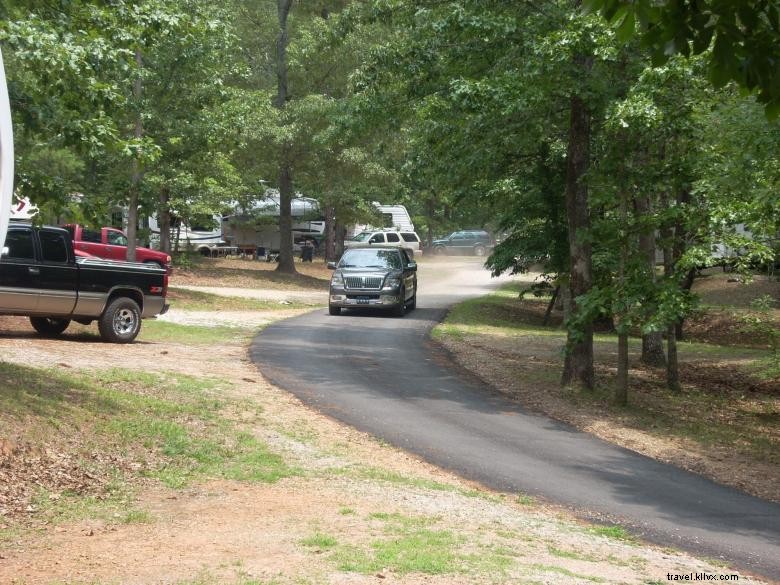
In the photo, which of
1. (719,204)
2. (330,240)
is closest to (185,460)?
(719,204)

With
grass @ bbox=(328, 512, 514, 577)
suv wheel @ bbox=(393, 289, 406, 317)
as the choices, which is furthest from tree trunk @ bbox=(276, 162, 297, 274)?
grass @ bbox=(328, 512, 514, 577)

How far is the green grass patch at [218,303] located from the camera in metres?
28.0

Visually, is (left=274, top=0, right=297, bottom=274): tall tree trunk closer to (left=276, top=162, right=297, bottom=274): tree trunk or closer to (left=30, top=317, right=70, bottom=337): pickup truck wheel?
(left=276, top=162, right=297, bottom=274): tree trunk

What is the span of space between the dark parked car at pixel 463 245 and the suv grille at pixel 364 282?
1706 inches

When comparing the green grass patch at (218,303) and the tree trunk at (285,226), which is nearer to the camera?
the green grass patch at (218,303)

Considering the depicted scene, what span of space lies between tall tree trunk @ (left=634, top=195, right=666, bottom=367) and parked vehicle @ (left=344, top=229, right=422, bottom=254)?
35.8m

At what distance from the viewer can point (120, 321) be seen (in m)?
17.4

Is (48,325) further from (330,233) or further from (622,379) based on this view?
(330,233)

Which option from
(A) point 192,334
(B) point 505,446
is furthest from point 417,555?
(A) point 192,334

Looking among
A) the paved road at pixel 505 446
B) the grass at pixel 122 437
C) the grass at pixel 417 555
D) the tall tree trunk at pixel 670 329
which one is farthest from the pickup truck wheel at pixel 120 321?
the grass at pixel 417 555

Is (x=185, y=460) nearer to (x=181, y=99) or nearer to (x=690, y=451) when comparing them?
(x=690, y=451)

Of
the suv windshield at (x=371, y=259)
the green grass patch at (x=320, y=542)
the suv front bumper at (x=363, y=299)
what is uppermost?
the suv windshield at (x=371, y=259)

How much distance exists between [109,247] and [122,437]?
2382 cm

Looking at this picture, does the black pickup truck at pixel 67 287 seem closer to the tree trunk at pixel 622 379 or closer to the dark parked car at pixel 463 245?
the tree trunk at pixel 622 379
